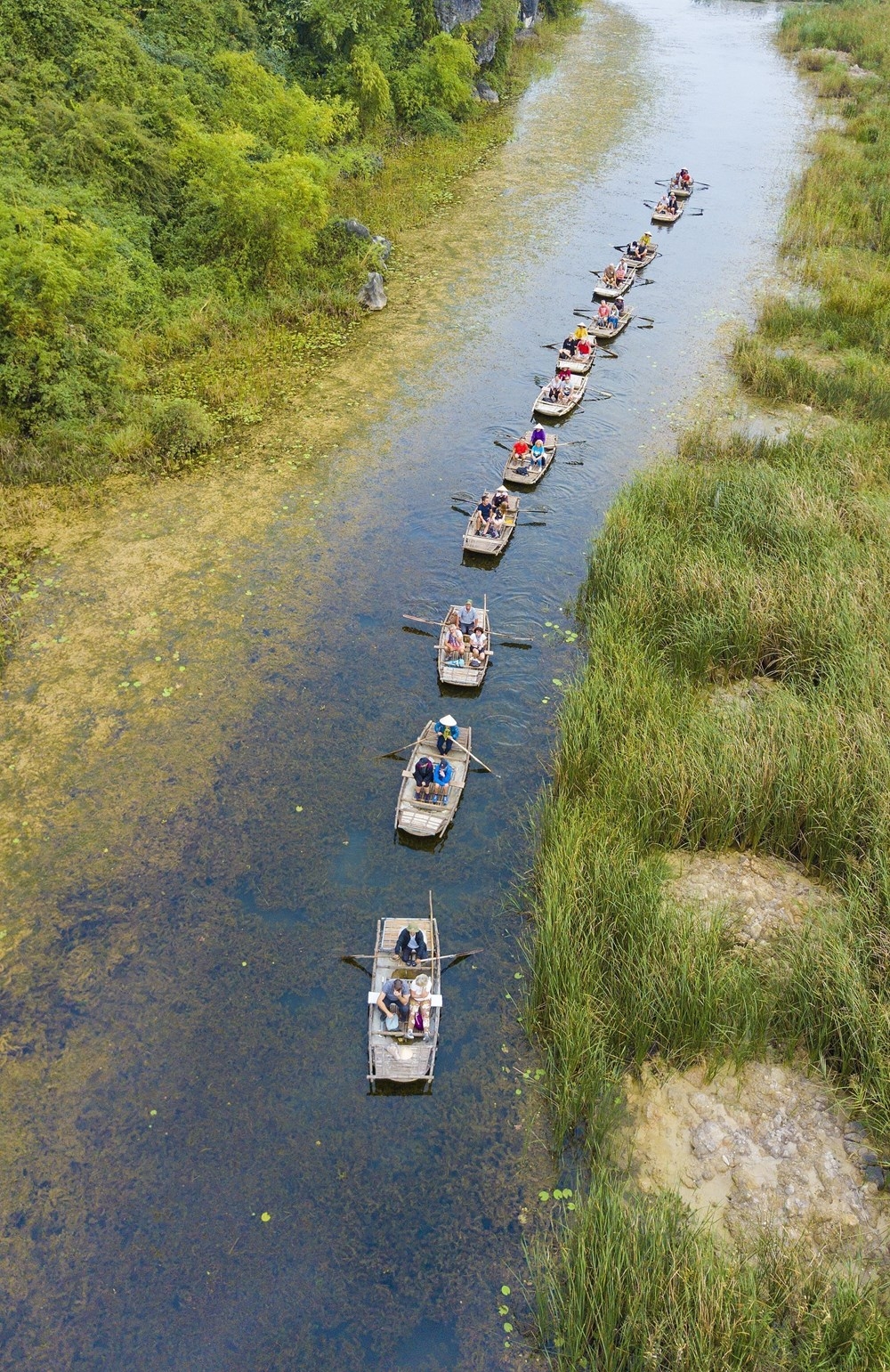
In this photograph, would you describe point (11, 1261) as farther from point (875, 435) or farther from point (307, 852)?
point (875, 435)

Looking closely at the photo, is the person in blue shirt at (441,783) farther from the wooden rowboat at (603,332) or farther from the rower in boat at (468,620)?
the wooden rowboat at (603,332)

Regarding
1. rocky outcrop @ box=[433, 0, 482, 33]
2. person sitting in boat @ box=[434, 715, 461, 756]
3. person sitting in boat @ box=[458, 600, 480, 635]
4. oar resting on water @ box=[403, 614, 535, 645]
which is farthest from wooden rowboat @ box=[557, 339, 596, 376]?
rocky outcrop @ box=[433, 0, 482, 33]

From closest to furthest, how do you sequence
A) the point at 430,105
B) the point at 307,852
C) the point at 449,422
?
the point at 307,852 < the point at 449,422 < the point at 430,105

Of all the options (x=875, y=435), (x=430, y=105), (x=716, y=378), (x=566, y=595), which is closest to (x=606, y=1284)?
(x=566, y=595)

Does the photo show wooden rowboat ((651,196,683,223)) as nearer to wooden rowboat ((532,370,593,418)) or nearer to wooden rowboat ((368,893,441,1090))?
wooden rowboat ((532,370,593,418))

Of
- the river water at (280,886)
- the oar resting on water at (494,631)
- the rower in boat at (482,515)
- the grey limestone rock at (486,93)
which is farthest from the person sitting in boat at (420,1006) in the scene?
the grey limestone rock at (486,93)
